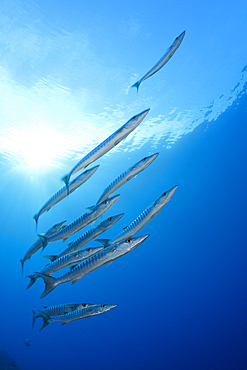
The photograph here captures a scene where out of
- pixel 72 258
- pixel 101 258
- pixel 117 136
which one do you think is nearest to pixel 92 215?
pixel 72 258

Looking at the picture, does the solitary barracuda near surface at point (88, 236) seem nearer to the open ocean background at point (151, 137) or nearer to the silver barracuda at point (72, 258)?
the silver barracuda at point (72, 258)

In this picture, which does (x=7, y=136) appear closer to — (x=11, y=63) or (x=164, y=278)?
(x=11, y=63)

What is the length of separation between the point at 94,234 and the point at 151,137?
1643 centimetres

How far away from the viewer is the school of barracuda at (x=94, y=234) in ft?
8.81

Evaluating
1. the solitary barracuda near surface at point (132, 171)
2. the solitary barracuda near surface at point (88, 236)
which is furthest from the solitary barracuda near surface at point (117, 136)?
the solitary barracuda near surface at point (88, 236)

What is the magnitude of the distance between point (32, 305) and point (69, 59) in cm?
7277

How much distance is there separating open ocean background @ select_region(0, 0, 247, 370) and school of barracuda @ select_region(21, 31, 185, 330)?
9.26 metres

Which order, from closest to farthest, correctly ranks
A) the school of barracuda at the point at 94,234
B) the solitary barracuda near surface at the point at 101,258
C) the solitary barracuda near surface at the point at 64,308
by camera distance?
1. the solitary barracuda near surface at the point at 101,258
2. the school of barracuda at the point at 94,234
3. the solitary barracuda near surface at the point at 64,308

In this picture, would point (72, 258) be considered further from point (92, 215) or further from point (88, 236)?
point (92, 215)

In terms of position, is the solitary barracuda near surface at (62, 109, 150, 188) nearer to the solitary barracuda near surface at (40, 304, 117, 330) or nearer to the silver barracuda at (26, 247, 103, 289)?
the silver barracuda at (26, 247, 103, 289)

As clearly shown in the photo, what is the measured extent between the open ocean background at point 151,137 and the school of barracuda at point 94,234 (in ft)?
30.4

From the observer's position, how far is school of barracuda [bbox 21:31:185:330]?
2.69 meters

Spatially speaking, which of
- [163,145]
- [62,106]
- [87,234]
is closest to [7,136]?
[62,106]

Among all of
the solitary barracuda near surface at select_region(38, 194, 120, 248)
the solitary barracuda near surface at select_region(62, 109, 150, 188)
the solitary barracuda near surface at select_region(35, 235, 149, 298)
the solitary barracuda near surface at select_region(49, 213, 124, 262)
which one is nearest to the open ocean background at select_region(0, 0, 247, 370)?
the solitary barracuda near surface at select_region(62, 109, 150, 188)
